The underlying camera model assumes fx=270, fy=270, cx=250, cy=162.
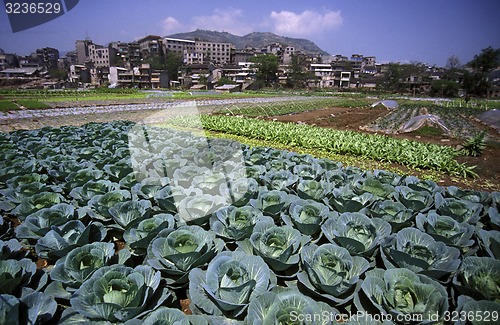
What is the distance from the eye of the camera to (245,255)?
2.67m

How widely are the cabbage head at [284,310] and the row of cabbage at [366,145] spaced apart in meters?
8.72

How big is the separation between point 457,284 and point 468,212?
6.08 feet

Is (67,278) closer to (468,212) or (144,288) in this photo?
(144,288)

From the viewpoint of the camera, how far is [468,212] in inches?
148

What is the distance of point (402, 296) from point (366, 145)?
9.29 meters

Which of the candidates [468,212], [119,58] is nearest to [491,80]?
[468,212]

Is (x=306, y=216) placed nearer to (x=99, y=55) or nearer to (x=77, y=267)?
(x=77, y=267)

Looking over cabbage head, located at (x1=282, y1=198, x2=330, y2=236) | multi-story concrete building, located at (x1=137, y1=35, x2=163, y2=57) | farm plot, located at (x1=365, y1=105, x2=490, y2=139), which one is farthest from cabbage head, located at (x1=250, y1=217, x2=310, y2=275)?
multi-story concrete building, located at (x1=137, y1=35, x2=163, y2=57)

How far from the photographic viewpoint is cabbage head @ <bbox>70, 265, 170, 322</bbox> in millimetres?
2139

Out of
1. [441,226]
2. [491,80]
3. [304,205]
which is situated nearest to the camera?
[441,226]

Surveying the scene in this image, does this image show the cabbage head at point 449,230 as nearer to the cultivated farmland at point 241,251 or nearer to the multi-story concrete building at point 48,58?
the cultivated farmland at point 241,251

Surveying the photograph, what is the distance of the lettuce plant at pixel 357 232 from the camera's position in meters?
2.96

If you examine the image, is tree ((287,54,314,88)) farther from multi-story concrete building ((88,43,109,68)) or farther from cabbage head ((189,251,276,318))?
cabbage head ((189,251,276,318))

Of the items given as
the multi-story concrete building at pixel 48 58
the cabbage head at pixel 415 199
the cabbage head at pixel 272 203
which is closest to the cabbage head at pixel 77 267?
the cabbage head at pixel 272 203
